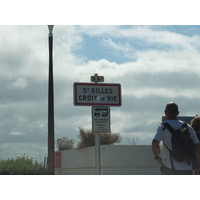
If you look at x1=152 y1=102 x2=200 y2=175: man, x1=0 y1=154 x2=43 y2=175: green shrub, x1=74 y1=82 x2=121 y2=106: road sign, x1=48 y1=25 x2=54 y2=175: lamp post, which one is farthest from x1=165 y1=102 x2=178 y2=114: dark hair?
x1=0 y1=154 x2=43 y2=175: green shrub

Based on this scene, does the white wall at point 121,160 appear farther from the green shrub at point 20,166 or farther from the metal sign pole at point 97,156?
the metal sign pole at point 97,156

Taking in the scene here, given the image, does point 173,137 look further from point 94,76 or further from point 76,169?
point 76,169

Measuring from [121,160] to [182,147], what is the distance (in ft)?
49.9

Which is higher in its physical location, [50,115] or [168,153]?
[50,115]

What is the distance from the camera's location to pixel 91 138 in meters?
22.8

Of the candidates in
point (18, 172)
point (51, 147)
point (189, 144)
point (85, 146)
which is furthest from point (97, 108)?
point (18, 172)

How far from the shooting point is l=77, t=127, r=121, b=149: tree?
22.7 metres

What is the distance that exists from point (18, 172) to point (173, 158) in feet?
63.7

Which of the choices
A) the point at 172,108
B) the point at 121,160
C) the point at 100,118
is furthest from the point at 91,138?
the point at 172,108

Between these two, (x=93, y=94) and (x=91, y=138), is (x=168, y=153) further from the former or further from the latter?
(x=91, y=138)

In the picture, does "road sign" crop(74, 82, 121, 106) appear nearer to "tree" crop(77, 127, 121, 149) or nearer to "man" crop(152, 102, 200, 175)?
"man" crop(152, 102, 200, 175)

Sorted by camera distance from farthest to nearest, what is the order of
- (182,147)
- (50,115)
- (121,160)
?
(121,160) < (50,115) < (182,147)

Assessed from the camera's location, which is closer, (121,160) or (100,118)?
(100,118)

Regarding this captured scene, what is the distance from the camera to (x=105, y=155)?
20.8 meters
